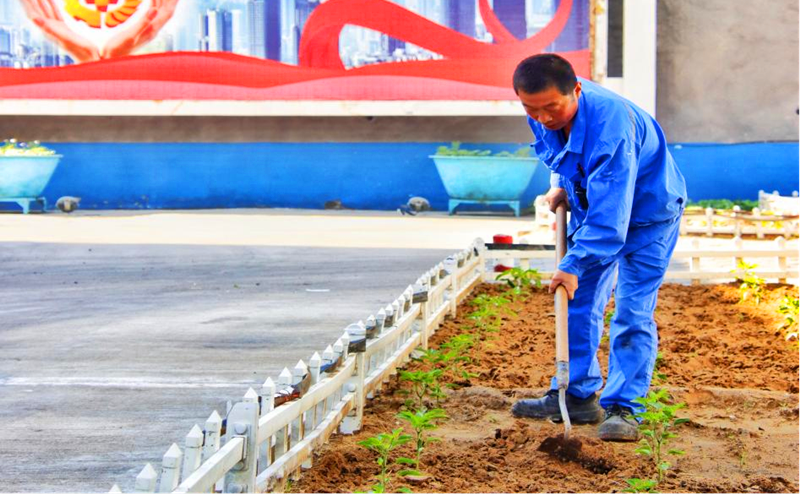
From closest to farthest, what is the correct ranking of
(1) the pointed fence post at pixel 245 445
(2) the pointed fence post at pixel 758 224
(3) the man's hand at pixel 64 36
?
1. (1) the pointed fence post at pixel 245 445
2. (2) the pointed fence post at pixel 758 224
3. (3) the man's hand at pixel 64 36

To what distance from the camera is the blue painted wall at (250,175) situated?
2317cm

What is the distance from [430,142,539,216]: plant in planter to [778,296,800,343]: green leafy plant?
12.4 m

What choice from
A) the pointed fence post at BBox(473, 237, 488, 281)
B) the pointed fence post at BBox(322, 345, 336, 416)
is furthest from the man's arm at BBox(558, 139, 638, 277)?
the pointed fence post at BBox(473, 237, 488, 281)

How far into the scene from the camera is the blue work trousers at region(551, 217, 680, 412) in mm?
5652

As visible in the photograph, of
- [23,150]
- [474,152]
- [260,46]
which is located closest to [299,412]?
[474,152]

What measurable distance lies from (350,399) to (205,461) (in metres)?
1.85

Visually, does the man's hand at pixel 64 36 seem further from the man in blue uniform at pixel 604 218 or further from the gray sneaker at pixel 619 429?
the gray sneaker at pixel 619 429

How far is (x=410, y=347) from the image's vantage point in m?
7.41

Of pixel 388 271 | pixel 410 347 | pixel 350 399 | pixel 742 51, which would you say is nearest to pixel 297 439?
pixel 350 399

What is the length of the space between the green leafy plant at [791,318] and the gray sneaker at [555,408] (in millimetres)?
2718

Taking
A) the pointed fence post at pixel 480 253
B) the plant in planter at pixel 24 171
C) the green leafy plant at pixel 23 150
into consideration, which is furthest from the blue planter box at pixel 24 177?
the pointed fence post at pixel 480 253

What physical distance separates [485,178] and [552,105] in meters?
16.5

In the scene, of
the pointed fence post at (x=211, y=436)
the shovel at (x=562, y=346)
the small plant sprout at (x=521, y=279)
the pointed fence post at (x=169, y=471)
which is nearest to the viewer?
the pointed fence post at (x=169, y=471)

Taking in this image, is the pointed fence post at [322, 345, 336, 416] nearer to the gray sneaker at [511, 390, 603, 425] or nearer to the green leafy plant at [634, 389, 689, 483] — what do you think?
the gray sneaker at [511, 390, 603, 425]
